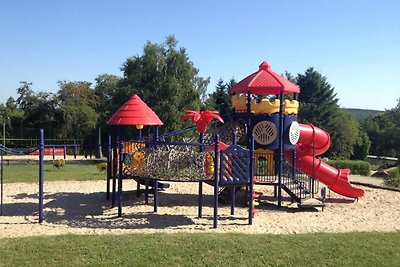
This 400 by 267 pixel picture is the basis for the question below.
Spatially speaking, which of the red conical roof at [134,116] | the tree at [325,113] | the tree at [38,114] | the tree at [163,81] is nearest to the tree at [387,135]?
the tree at [325,113]

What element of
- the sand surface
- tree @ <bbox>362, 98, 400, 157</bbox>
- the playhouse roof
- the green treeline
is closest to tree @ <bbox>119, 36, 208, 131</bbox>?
the green treeline

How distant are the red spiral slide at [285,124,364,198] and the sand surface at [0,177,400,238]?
19.7 inches

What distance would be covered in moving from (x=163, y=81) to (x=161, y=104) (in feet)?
5.66

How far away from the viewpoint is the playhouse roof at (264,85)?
13148mm

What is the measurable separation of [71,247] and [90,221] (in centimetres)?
267

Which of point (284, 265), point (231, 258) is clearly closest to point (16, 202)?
point (231, 258)

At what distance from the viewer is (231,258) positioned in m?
8.15

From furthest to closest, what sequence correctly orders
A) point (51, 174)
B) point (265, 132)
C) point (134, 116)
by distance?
1. point (51, 174)
2. point (265, 132)
3. point (134, 116)

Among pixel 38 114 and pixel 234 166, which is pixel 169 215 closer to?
pixel 234 166

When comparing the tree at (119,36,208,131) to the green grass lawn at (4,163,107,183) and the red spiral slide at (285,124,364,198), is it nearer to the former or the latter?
the green grass lawn at (4,163,107,183)

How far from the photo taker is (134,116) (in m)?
11.5

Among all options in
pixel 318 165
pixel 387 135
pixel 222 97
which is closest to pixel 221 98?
pixel 222 97

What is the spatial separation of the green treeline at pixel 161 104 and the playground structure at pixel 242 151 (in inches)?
76.6

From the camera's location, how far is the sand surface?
1038 centimetres
